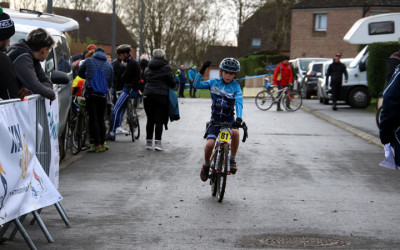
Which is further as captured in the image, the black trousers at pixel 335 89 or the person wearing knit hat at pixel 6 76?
the black trousers at pixel 335 89

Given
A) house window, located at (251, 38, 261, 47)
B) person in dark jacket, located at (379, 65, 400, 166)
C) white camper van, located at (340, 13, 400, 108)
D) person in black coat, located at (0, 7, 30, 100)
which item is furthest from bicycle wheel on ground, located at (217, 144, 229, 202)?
A: house window, located at (251, 38, 261, 47)

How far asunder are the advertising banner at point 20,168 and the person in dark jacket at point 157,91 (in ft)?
26.6

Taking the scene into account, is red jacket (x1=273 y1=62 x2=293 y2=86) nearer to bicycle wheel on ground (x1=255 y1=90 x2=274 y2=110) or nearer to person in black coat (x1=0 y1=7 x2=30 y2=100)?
bicycle wheel on ground (x1=255 y1=90 x2=274 y2=110)

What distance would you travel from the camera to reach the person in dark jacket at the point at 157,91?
15.4m

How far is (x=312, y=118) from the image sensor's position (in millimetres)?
25938

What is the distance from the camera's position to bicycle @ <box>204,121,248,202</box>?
9.52 m

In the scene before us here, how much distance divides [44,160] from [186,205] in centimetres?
203

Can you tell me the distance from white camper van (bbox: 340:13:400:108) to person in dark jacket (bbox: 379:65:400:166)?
21940mm

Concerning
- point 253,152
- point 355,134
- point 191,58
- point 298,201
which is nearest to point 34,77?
point 298,201

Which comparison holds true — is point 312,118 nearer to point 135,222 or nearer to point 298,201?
point 298,201

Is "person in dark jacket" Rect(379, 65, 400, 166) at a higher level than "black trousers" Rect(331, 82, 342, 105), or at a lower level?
higher

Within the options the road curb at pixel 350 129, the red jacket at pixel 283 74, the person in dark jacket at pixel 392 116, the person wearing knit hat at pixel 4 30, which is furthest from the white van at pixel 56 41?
the red jacket at pixel 283 74

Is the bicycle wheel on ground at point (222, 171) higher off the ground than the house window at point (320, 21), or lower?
lower

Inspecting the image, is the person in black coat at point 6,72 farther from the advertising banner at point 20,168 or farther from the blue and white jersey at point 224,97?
the blue and white jersey at point 224,97
